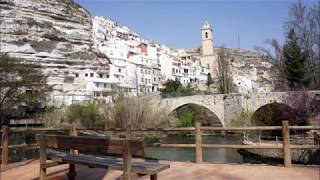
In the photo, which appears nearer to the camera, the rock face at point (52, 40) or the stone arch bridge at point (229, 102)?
the stone arch bridge at point (229, 102)

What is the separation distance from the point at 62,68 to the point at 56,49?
3.11 metres

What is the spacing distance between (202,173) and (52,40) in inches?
1979

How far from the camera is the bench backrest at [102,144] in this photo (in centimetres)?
379

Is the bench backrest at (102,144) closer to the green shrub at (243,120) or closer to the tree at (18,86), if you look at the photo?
the green shrub at (243,120)

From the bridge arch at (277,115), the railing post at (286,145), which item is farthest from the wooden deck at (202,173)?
the bridge arch at (277,115)

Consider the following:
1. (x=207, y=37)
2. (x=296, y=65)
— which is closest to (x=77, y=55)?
(x=207, y=37)

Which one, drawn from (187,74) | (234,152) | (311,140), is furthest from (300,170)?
(187,74)

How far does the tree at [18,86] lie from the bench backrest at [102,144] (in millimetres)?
25815

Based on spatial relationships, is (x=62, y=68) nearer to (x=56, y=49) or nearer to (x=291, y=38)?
(x=56, y=49)

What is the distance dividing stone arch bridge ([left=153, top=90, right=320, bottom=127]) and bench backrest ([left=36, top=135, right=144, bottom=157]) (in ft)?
73.5

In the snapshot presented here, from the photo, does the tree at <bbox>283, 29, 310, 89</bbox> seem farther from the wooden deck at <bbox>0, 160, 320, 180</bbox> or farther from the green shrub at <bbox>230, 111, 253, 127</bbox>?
the wooden deck at <bbox>0, 160, 320, 180</bbox>

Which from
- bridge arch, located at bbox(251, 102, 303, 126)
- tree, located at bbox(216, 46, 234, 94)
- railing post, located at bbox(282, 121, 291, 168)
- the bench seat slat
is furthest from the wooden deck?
tree, located at bbox(216, 46, 234, 94)

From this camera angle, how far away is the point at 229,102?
101 ft

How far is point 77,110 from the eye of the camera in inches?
1065
